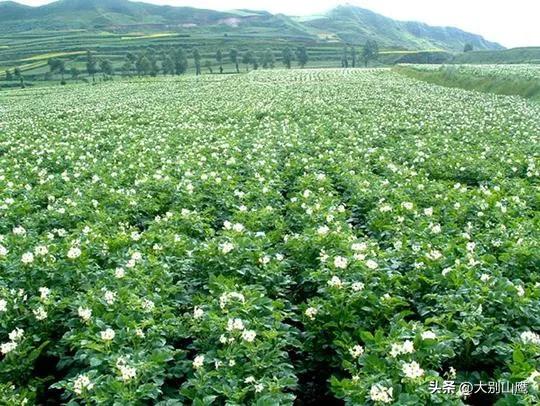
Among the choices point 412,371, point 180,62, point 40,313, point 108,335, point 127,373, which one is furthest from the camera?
point 180,62

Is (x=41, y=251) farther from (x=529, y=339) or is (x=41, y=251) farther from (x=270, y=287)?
(x=529, y=339)

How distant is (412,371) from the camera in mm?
4004

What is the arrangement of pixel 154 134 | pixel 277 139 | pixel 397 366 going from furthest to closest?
pixel 154 134 < pixel 277 139 < pixel 397 366

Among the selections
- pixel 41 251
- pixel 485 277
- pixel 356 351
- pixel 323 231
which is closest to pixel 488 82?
pixel 323 231

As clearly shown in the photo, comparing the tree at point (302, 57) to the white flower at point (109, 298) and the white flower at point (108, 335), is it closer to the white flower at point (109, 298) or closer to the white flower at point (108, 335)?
the white flower at point (109, 298)

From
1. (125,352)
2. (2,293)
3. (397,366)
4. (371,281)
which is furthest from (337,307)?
(2,293)

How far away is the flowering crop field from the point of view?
4469 mm

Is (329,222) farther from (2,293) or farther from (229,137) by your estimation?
(229,137)

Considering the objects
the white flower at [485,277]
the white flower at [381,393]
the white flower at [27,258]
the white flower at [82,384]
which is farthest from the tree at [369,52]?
the white flower at [82,384]

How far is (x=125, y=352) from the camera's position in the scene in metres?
4.77

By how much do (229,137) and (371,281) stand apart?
45.8ft

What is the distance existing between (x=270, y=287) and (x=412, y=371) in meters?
2.73

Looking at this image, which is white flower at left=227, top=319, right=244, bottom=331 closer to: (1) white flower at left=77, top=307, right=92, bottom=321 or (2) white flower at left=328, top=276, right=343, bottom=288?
(2) white flower at left=328, top=276, right=343, bottom=288

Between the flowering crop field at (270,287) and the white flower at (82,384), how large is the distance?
13mm
